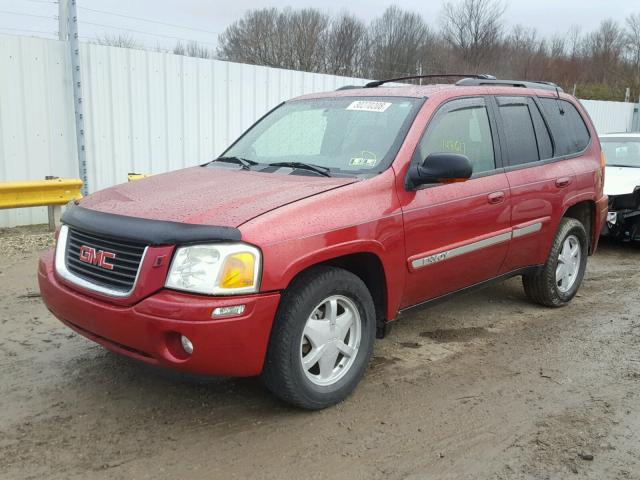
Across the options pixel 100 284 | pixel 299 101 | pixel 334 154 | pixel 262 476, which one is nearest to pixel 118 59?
pixel 299 101

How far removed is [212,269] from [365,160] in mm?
1376

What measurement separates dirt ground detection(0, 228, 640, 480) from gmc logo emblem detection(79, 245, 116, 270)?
80cm

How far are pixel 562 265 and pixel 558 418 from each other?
2265mm

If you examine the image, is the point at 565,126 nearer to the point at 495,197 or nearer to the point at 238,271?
the point at 495,197

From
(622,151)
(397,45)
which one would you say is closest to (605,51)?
(397,45)

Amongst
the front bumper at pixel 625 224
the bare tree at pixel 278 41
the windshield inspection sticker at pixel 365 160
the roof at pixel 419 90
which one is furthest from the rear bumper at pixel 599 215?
the bare tree at pixel 278 41

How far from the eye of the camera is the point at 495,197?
14.1 ft

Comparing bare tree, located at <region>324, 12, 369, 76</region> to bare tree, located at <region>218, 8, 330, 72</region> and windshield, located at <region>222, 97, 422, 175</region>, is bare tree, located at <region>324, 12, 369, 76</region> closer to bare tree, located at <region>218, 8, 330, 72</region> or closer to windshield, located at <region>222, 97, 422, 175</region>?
bare tree, located at <region>218, 8, 330, 72</region>

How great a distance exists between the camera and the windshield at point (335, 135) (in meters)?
3.83

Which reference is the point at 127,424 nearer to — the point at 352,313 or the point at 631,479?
the point at 352,313

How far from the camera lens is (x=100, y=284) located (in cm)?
310

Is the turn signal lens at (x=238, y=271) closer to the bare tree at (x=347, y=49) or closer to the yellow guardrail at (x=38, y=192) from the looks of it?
the yellow guardrail at (x=38, y=192)

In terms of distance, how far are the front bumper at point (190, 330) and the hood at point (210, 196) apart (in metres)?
0.41

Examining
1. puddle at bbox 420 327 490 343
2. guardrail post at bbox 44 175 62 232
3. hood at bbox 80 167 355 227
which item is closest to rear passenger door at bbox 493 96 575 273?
puddle at bbox 420 327 490 343
